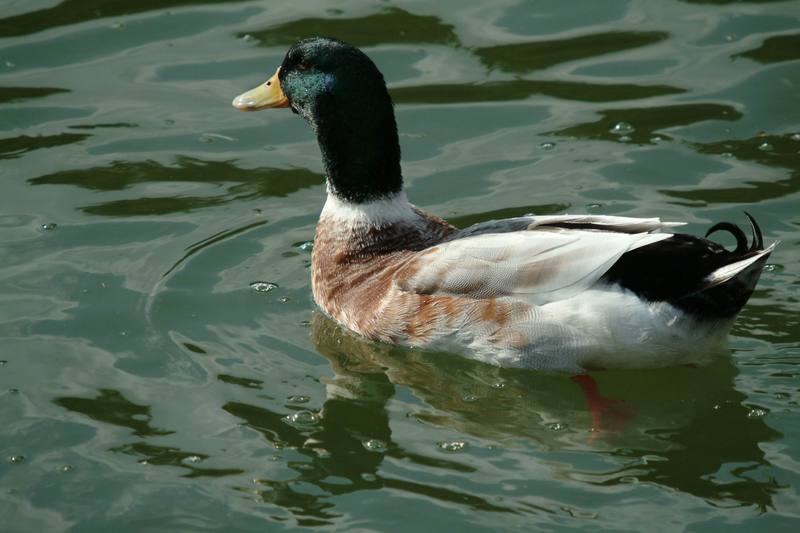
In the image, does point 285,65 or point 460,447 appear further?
point 285,65

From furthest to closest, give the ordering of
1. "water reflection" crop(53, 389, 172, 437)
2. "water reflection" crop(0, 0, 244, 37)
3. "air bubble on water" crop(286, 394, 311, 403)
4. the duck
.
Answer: "water reflection" crop(0, 0, 244, 37) < "air bubble on water" crop(286, 394, 311, 403) < "water reflection" crop(53, 389, 172, 437) < the duck

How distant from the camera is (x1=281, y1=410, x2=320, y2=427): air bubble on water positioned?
6.23 metres

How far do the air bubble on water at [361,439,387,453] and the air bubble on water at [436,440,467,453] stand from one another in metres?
0.25

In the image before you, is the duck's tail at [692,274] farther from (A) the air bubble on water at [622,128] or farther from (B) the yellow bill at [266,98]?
(A) the air bubble on water at [622,128]

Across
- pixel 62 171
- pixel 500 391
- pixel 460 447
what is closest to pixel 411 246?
pixel 500 391

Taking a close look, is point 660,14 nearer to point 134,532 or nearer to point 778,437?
point 778,437

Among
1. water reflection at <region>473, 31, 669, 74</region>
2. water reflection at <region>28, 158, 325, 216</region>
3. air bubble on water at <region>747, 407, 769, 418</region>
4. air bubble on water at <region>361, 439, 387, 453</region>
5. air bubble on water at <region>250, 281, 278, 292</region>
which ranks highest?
water reflection at <region>473, 31, 669, 74</region>

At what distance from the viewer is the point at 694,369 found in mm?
6723

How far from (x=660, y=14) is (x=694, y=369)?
448cm

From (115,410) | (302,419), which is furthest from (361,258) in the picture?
(115,410)

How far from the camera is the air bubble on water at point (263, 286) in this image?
7496 millimetres

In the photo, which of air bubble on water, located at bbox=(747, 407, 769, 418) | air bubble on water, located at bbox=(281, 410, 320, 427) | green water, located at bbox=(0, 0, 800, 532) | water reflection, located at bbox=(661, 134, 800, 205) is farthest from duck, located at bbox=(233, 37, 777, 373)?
water reflection, located at bbox=(661, 134, 800, 205)

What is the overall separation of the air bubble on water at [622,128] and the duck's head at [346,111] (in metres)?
2.22

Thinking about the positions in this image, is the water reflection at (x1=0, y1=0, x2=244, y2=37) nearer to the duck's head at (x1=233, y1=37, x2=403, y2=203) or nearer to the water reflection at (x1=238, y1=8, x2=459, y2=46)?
the water reflection at (x1=238, y1=8, x2=459, y2=46)
